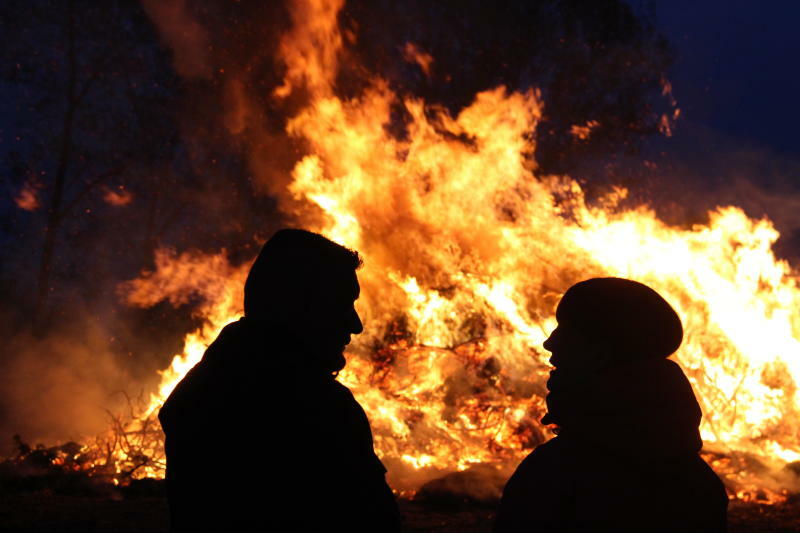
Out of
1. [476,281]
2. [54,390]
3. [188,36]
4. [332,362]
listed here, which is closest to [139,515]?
[332,362]

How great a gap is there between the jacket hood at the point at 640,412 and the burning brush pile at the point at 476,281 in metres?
6.99

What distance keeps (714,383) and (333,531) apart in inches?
350

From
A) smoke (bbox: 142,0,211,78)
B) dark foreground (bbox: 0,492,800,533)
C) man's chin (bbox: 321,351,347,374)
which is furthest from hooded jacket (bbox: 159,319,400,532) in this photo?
smoke (bbox: 142,0,211,78)

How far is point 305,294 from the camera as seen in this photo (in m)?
2.03

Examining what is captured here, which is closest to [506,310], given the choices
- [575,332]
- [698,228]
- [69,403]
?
[698,228]

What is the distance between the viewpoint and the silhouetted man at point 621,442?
1.74 m

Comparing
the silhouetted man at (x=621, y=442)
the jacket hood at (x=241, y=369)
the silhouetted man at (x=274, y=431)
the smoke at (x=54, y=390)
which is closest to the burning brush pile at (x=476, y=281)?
the smoke at (x=54, y=390)

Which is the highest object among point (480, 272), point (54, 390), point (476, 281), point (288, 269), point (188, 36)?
point (188, 36)

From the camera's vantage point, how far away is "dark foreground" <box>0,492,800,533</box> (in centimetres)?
566

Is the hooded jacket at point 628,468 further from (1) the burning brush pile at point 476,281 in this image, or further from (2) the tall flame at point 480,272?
(2) the tall flame at point 480,272

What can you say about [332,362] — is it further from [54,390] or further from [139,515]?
[54,390]

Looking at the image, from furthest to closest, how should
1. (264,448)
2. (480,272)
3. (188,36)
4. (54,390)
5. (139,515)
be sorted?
(54,390)
(188,36)
(480,272)
(139,515)
(264,448)

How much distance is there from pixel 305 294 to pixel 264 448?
0.55 metres

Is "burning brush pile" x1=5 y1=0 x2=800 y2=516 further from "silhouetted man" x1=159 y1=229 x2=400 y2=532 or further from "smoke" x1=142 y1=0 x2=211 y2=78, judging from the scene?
"silhouetted man" x1=159 y1=229 x2=400 y2=532
